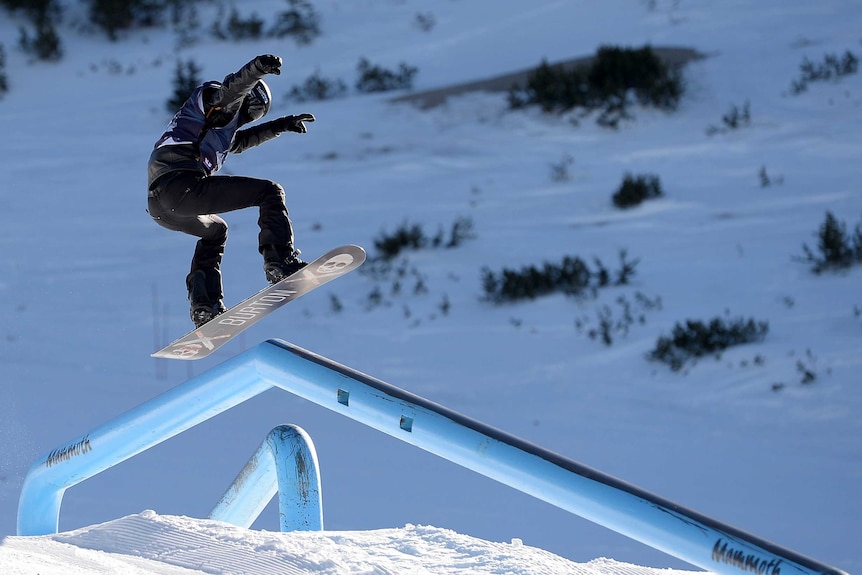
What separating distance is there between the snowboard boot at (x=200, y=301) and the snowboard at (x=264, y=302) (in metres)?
0.10

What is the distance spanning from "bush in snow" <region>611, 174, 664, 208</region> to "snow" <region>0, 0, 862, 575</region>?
0.15 meters

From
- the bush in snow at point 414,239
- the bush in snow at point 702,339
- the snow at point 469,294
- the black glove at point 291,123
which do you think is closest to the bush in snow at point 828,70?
the snow at point 469,294

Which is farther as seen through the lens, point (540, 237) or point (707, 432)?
point (540, 237)

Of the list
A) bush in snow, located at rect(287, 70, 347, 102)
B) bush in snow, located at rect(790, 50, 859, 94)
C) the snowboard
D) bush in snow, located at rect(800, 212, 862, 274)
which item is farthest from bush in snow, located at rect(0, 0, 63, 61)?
the snowboard

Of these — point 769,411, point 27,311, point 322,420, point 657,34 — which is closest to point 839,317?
point 769,411

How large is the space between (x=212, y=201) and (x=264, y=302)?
0.50 meters

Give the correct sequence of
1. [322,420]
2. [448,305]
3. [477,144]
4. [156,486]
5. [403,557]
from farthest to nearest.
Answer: [477,144], [448,305], [322,420], [156,486], [403,557]

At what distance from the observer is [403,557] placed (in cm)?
374

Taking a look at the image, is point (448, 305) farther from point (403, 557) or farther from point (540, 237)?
point (403, 557)

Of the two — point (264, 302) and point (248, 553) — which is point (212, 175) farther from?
point (248, 553)

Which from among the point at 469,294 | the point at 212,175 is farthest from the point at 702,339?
the point at 212,175

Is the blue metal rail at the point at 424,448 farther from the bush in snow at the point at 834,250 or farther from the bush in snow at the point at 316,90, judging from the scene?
the bush in snow at the point at 316,90

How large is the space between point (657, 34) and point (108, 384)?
10395 mm

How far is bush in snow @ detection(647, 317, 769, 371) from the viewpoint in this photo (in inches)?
334
